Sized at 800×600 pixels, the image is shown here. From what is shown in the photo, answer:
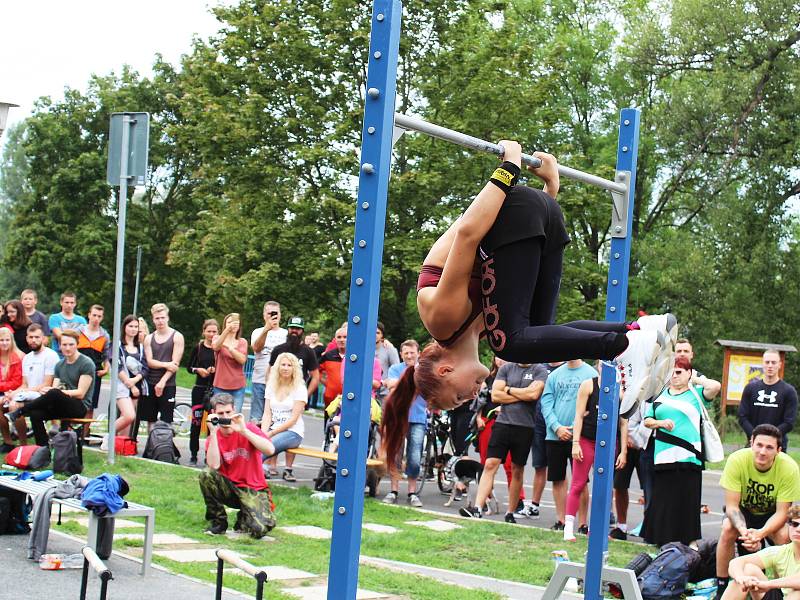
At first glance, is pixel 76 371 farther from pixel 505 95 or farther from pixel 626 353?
pixel 505 95

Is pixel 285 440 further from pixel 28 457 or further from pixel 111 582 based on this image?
pixel 111 582

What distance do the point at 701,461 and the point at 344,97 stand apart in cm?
1712

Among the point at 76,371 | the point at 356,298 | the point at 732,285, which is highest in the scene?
the point at 732,285

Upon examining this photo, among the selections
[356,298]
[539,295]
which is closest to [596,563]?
[539,295]

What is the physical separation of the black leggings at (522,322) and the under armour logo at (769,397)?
6571 millimetres

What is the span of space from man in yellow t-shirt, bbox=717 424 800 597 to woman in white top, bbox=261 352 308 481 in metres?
4.22

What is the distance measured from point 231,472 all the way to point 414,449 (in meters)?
2.79

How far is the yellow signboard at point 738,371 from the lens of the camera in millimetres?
16922

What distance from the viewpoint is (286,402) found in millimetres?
10195

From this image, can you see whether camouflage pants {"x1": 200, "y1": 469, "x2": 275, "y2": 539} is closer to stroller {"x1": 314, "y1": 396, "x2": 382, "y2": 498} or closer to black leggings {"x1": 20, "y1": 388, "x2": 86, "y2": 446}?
stroller {"x1": 314, "y1": 396, "x2": 382, "y2": 498}

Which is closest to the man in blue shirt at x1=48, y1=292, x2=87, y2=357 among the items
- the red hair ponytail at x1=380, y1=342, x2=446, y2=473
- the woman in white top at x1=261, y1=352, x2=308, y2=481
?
the woman in white top at x1=261, y1=352, x2=308, y2=481

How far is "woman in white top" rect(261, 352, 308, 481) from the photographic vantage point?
998cm

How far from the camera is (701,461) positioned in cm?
859

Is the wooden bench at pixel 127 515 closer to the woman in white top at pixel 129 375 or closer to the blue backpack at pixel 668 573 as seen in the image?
the blue backpack at pixel 668 573
